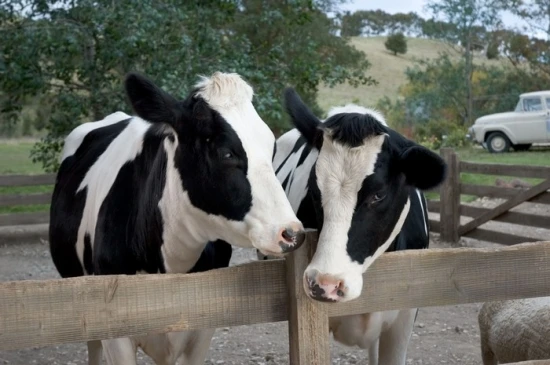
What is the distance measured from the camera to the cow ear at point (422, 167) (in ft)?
11.9

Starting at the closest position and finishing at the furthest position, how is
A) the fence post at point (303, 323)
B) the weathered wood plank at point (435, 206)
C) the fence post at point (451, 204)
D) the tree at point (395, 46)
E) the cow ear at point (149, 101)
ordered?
the fence post at point (303, 323)
the cow ear at point (149, 101)
the fence post at point (451, 204)
the weathered wood plank at point (435, 206)
the tree at point (395, 46)

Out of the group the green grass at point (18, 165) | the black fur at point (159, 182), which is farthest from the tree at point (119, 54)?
the black fur at point (159, 182)

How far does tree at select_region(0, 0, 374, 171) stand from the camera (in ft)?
34.7

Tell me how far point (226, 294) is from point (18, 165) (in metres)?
24.3

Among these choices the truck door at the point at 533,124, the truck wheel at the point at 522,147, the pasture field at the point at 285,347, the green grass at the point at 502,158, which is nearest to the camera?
the pasture field at the point at 285,347

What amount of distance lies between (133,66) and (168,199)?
8.00 metres

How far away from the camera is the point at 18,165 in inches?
1011

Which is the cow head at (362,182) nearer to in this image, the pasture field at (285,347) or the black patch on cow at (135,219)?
the black patch on cow at (135,219)

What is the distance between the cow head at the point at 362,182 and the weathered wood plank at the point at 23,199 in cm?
992

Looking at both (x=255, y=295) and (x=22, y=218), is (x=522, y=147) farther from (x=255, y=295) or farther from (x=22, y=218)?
(x=255, y=295)

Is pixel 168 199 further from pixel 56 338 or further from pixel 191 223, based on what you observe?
pixel 56 338

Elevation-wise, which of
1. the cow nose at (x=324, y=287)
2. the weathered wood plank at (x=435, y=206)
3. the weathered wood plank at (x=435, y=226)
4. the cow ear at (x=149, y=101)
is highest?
the cow ear at (x=149, y=101)

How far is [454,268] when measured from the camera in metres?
2.95

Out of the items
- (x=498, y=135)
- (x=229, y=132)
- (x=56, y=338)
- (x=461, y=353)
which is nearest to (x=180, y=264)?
(x=229, y=132)
